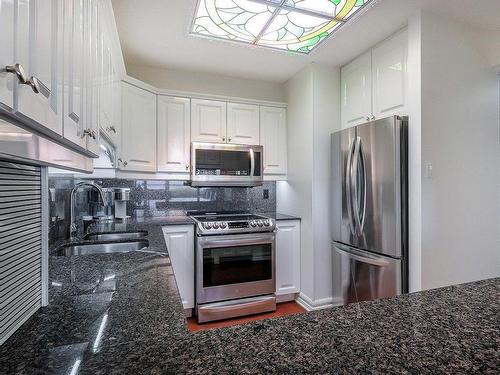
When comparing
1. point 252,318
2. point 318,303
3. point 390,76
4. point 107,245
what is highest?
point 390,76

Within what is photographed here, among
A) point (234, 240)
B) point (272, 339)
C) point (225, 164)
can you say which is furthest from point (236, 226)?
point (272, 339)

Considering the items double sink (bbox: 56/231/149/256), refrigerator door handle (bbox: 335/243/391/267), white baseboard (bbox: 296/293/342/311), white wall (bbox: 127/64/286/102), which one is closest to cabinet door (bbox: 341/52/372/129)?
white wall (bbox: 127/64/286/102)

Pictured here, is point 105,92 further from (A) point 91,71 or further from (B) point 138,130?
(B) point 138,130

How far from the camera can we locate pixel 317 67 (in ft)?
9.23

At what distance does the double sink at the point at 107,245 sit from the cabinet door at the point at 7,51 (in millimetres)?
1485

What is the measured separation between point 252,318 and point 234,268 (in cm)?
51

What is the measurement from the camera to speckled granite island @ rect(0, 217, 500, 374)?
0.43 m

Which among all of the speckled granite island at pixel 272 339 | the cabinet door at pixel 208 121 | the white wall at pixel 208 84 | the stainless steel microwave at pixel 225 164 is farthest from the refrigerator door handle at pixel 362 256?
the white wall at pixel 208 84

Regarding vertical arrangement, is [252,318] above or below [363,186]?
below

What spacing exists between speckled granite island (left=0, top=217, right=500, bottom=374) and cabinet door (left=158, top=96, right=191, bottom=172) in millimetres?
2119

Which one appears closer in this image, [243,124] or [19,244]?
[19,244]

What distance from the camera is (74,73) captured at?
0.76 meters

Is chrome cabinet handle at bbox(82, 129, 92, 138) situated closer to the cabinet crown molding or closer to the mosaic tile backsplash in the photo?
the mosaic tile backsplash

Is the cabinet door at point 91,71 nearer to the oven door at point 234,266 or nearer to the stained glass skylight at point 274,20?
the stained glass skylight at point 274,20
